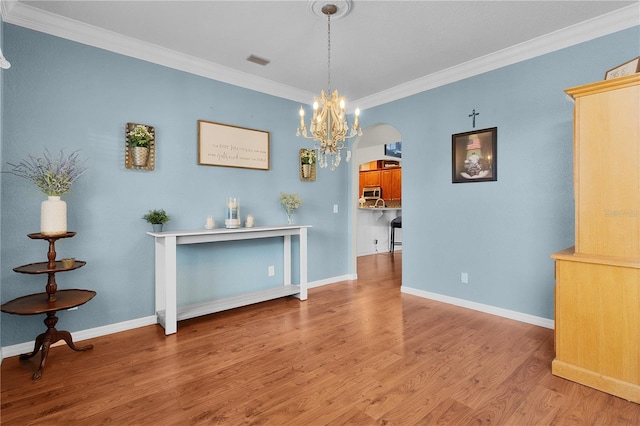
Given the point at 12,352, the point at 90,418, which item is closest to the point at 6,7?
the point at 12,352

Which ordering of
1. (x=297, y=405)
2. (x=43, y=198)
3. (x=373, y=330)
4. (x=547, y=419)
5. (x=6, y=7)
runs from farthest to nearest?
(x=373, y=330), (x=43, y=198), (x=6, y=7), (x=297, y=405), (x=547, y=419)

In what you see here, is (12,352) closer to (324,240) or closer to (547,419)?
(324,240)

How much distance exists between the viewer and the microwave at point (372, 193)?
8017 mm

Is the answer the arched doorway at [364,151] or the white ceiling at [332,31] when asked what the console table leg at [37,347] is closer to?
the white ceiling at [332,31]

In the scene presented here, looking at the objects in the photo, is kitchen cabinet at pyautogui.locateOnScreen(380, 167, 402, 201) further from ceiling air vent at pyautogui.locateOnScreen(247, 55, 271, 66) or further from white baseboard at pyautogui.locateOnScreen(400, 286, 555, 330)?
ceiling air vent at pyautogui.locateOnScreen(247, 55, 271, 66)

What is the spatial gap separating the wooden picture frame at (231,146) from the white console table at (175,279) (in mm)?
854

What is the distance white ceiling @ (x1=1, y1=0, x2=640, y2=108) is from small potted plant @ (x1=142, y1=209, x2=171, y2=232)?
153cm

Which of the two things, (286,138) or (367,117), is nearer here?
(286,138)

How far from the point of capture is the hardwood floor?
1749mm

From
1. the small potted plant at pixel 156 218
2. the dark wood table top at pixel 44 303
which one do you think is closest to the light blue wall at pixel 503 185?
the small potted plant at pixel 156 218

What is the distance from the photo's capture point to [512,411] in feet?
5.82

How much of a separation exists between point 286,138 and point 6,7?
271 cm

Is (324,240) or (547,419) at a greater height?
(324,240)

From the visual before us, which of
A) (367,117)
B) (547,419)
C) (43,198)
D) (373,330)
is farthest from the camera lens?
(367,117)
